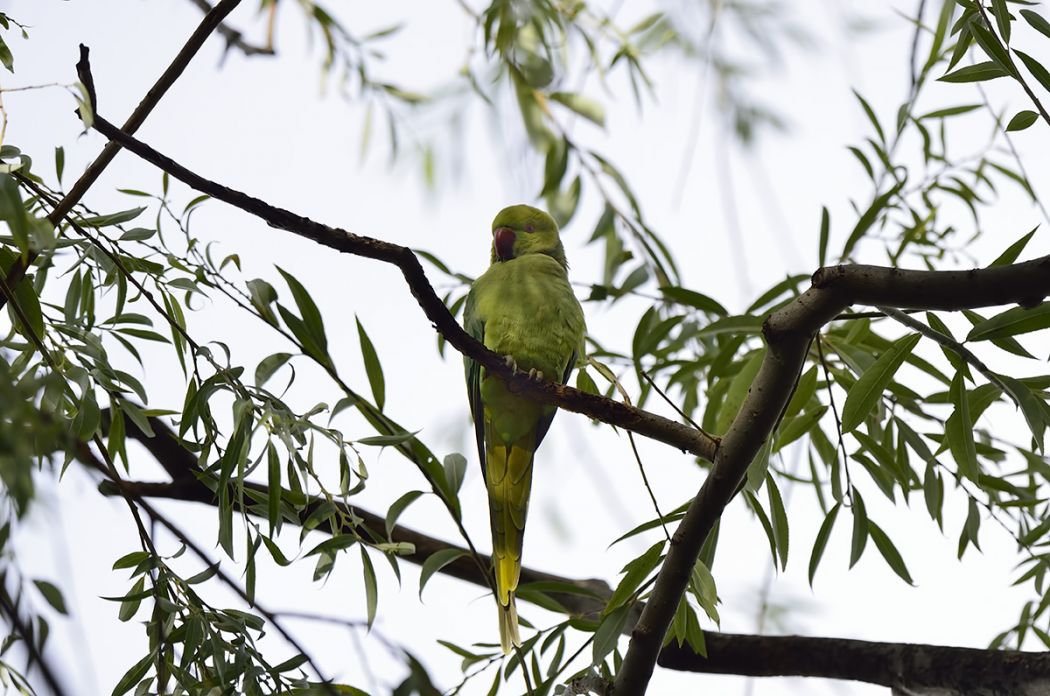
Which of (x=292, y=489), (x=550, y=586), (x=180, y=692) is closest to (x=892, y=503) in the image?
(x=550, y=586)

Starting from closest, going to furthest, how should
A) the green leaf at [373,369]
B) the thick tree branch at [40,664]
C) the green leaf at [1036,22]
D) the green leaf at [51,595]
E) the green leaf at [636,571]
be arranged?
the thick tree branch at [40,664] → the green leaf at [51,595] → the green leaf at [1036,22] → the green leaf at [373,369] → the green leaf at [636,571]

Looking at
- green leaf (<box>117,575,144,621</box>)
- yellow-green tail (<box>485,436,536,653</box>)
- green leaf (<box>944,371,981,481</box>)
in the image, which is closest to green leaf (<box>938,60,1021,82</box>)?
green leaf (<box>944,371,981,481</box>)

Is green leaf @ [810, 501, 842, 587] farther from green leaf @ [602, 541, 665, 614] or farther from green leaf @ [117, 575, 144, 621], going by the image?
green leaf @ [117, 575, 144, 621]

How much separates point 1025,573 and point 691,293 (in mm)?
697

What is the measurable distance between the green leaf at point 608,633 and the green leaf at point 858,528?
0.34 metres

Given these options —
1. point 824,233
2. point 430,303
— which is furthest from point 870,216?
point 430,303

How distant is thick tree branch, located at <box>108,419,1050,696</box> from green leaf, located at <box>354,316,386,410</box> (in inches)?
11.1

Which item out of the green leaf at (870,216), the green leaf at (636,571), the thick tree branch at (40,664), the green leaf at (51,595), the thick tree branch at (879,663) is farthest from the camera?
the green leaf at (870,216)

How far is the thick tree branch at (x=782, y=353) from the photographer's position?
2.93 ft

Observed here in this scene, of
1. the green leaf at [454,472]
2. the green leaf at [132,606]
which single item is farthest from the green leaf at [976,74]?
the green leaf at [132,606]

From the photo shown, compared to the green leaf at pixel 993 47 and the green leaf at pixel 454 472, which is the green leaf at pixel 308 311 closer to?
the green leaf at pixel 454 472

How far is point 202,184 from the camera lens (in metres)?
0.87

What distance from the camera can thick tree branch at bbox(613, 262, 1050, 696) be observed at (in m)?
0.89

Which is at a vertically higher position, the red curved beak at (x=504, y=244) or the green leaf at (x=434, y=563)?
the red curved beak at (x=504, y=244)
